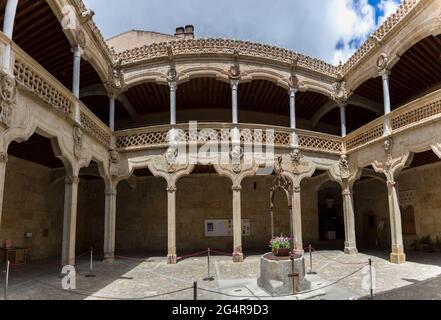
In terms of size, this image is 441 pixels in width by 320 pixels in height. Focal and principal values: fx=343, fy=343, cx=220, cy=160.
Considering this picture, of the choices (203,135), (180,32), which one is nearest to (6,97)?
(203,135)

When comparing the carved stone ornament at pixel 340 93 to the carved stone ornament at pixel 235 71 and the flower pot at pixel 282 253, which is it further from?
the flower pot at pixel 282 253

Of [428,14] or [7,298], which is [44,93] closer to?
[7,298]

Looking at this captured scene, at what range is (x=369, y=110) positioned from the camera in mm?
16656

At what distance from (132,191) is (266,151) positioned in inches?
285

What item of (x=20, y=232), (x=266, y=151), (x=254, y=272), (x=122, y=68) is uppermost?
(x=122, y=68)

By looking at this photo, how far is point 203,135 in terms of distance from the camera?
43.3 feet

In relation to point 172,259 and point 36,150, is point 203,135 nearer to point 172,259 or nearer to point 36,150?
point 172,259

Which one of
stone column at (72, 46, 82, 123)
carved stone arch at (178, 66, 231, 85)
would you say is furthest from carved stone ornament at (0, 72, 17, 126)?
carved stone arch at (178, 66, 231, 85)

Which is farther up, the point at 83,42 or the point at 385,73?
the point at 83,42

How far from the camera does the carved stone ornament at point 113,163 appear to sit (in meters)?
13.3

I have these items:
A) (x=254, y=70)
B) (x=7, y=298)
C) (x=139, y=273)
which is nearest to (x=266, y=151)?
(x=254, y=70)

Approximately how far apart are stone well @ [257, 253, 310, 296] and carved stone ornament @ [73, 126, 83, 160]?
253 inches

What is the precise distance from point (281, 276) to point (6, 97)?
22.5 feet
